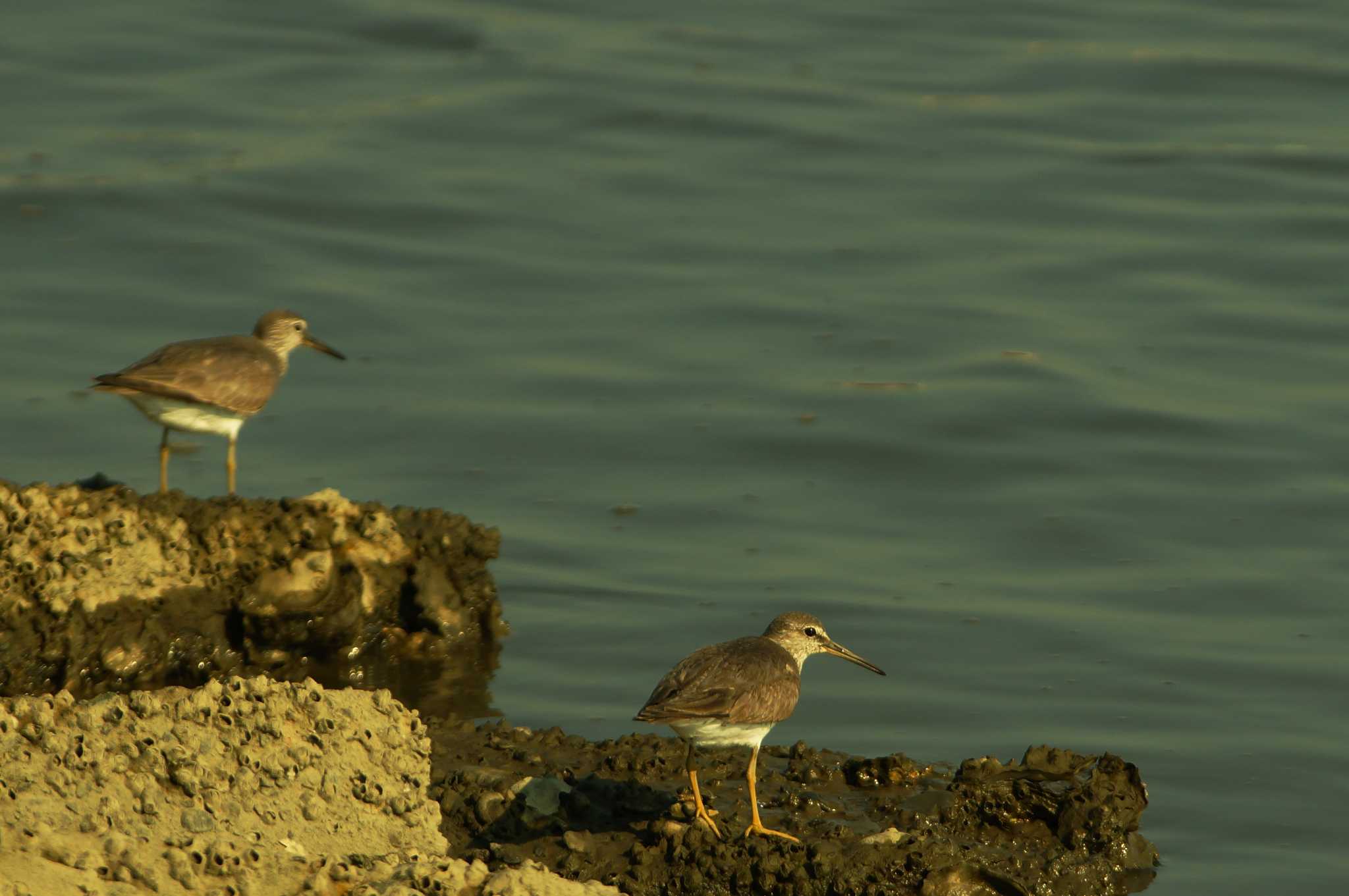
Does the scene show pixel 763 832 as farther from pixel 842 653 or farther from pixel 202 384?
pixel 202 384

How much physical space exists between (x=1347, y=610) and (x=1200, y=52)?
31.2ft

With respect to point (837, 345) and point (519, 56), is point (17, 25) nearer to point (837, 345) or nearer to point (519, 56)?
point (519, 56)

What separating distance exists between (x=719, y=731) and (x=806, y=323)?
7258 millimetres

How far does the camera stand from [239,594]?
28.9 ft

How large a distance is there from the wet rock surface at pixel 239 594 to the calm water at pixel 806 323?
454 millimetres

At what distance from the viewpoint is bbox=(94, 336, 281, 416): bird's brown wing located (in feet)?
32.6

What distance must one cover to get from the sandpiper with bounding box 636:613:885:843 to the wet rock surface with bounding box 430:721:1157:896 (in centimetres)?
15

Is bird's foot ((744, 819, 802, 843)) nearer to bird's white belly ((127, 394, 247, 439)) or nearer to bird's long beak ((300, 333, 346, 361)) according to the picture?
bird's white belly ((127, 394, 247, 439))

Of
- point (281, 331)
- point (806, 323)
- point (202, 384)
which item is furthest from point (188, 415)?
point (806, 323)

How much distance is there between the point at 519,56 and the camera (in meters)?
18.7

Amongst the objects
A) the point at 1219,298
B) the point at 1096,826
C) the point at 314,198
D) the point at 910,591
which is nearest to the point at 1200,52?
the point at 1219,298

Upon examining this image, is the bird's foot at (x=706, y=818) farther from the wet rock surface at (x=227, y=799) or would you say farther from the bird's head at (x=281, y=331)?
the bird's head at (x=281, y=331)

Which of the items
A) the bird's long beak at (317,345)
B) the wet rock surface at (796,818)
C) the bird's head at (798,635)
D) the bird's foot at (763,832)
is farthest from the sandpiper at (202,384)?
the bird's foot at (763,832)

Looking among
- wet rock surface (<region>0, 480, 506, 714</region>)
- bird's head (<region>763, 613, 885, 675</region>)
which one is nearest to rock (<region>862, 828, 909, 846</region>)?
bird's head (<region>763, 613, 885, 675</region>)
